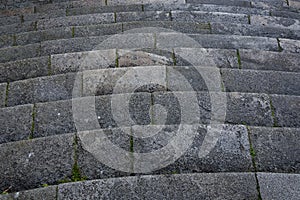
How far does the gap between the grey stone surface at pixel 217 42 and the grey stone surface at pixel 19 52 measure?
1363 millimetres

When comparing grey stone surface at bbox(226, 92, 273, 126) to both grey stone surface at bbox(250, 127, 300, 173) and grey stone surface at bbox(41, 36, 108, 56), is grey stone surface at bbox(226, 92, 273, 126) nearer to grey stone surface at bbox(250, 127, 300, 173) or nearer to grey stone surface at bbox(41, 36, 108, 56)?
grey stone surface at bbox(250, 127, 300, 173)

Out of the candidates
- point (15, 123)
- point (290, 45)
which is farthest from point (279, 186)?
point (290, 45)

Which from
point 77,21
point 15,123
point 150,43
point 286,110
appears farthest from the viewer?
point 77,21

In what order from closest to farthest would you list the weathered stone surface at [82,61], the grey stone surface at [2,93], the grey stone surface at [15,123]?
the grey stone surface at [15,123]
the grey stone surface at [2,93]
the weathered stone surface at [82,61]

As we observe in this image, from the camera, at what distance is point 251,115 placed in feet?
7.99

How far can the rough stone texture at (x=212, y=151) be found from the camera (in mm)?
2043

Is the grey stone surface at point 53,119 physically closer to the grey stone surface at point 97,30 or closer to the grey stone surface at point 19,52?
the grey stone surface at point 19,52

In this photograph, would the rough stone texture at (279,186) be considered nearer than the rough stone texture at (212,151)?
Yes

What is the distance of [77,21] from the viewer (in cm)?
420

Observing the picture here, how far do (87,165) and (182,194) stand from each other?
0.64 metres

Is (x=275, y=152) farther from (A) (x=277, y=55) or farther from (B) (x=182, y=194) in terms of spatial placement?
(A) (x=277, y=55)

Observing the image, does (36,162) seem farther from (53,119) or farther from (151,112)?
(151,112)

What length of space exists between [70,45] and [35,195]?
1994mm

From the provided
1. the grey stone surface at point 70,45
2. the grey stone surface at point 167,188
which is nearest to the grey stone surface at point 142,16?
the grey stone surface at point 70,45
